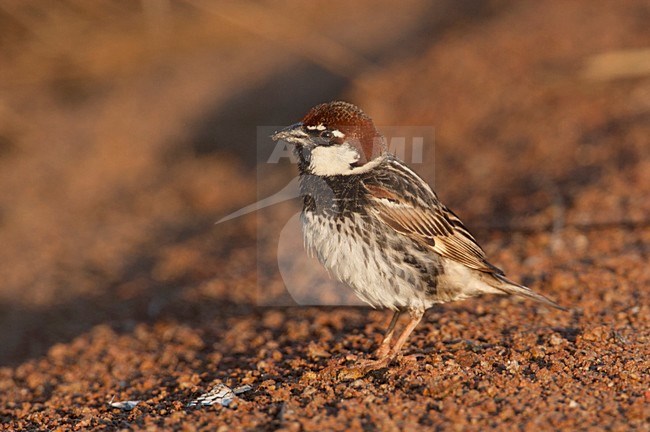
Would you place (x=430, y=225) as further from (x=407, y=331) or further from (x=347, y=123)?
(x=347, y=123)

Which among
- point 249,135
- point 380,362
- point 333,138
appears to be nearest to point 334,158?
point 333,138

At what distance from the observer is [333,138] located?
509 centimetres

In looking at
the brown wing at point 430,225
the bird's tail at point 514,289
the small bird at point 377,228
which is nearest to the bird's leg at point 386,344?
the small bird at point 377,228

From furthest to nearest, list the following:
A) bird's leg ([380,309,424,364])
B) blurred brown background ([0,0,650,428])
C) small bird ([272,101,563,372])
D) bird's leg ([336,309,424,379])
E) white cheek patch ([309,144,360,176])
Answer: blurred brown background ([0,0,650,428]) → white cheek patch ([309,144,360,176]) → bird's leg ([380,309,424,364]) → small bird ([272,101,563,372]) → bird's leg ([336,309,424,379])

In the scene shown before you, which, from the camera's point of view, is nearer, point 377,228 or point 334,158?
point 377,228

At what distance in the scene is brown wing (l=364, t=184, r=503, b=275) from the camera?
16.0 ft

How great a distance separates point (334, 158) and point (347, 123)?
25cm

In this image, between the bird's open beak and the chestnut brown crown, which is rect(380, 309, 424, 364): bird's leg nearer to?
the chestnut brown crown

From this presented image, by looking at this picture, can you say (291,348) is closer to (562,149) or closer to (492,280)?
(492,280)

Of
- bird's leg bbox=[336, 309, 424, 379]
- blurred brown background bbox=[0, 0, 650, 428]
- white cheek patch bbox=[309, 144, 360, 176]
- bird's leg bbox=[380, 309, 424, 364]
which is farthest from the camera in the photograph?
blurred brown background bbox=[0, 0, 650, 428]

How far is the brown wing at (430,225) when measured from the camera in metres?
4.89

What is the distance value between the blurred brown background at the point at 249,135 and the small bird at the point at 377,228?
1260 mm

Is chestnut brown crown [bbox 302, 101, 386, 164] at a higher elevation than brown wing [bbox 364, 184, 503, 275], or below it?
higher

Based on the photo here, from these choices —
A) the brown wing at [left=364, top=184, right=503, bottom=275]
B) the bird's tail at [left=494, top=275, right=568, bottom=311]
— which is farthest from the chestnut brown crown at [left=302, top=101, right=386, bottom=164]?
the bird's tail at [left=494, top=275, right=568, bottom=311]
